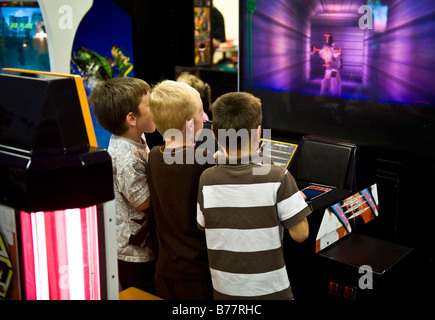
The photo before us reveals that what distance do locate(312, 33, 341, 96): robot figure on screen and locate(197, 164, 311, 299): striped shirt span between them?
1813mm

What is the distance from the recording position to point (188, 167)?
2023 mm

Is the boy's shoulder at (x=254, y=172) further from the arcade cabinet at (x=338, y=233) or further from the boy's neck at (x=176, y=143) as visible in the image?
the arcade cabinet at (x=338, y=233)

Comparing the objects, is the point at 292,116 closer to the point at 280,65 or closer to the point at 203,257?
the point at 280,65

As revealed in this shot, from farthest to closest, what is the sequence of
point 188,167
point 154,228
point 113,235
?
point 154,228 < point 188,167 < point 113,235

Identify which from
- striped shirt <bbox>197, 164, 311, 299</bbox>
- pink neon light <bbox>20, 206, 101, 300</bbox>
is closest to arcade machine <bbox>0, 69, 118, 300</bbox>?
pink neon light <bbox>20, 206, 101, 300</bbox>

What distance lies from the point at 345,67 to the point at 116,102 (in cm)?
181

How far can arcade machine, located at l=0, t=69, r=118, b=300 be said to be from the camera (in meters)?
1.19

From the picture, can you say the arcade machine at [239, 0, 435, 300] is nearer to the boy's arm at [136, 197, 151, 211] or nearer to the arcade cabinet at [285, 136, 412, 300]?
the arcade cabinet at [285, 136, 412, 300]

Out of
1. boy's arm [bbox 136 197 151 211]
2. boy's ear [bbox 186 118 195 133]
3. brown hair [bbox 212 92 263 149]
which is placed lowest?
boy's arm [bbox 136 197 151 211]

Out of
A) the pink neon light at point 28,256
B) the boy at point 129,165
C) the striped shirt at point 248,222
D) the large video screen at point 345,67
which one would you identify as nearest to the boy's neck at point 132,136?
the boy at point 129,165

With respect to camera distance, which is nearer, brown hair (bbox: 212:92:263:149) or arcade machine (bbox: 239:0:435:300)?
brown hair (bbox: 212:92:263:149)

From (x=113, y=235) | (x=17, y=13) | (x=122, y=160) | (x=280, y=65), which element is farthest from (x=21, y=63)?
(x=113, y=235)

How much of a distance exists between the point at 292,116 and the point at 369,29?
32.8 inches

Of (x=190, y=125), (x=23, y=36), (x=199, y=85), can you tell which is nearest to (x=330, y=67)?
(x=199, y=85)
